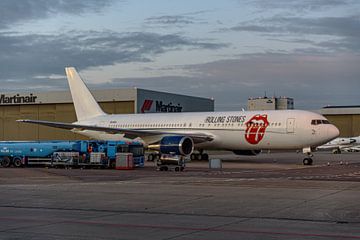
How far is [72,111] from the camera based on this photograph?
78.9 m

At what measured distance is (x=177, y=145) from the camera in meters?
41.3

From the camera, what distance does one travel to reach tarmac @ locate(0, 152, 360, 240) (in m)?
12.2

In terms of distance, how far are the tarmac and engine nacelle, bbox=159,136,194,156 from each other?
53.6 ft

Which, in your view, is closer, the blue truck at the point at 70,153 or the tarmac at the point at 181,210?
the tarmac at the point at 181,210

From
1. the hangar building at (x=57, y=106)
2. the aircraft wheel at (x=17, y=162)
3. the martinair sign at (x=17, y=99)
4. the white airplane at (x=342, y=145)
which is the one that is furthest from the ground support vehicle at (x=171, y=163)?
the white airplane at (x=342, y=145)

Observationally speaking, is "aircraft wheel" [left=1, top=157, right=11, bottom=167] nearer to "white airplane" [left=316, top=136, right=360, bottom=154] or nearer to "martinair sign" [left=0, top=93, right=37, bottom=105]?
"martinair sign" [left=0, top=93, right=37, bottom=105]

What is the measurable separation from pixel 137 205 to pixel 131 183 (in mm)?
8186

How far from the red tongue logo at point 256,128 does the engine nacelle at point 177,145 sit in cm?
433

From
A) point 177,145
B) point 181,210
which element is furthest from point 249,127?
point 181,210

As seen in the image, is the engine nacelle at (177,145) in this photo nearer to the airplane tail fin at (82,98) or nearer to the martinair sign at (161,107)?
the airplane tail fin at (82,98)

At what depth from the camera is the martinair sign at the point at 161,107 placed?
75925 mm

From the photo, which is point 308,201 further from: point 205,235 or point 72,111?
point 72,111

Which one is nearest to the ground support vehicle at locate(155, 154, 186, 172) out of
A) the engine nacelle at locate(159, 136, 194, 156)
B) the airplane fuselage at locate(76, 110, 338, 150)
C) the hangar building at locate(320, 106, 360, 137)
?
the engine nacelle at locate(159, 136, 194, 156)

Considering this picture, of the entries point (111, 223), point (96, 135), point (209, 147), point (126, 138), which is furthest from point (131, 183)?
point (96, 135)
